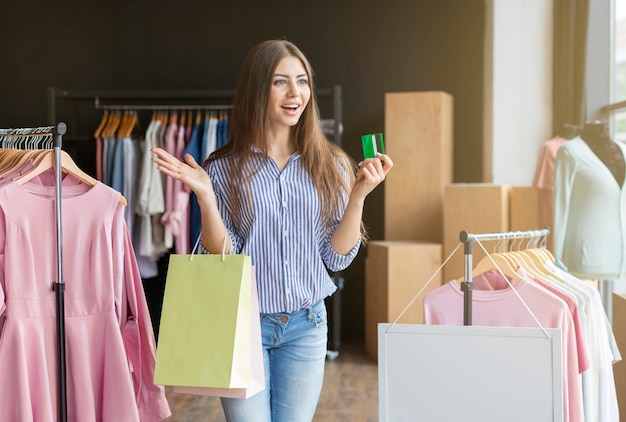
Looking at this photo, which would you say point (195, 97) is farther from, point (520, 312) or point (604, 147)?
point (520, 312)

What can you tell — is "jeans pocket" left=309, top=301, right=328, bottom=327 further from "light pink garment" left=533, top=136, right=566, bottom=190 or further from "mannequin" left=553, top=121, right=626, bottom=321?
"light pink garment" left=533, top=136, right=566, bottom=190

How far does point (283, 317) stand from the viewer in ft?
5.97

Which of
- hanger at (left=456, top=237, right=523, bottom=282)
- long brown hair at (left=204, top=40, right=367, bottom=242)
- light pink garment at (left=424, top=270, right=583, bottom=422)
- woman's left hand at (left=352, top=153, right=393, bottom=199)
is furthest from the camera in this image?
hanger at (left=456, top=237, right=523, bottom=282)

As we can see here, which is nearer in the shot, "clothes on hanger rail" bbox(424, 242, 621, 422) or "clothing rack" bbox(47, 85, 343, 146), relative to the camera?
"clothes on hanger rail" bbox(424, 242, 621, 422)

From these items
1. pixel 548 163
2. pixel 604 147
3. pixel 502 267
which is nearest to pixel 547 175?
pixel 548 163

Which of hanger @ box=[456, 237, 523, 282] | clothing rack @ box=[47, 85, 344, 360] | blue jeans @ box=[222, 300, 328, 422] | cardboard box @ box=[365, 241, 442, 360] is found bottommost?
cardboard box @ box=[365, 241, 442, 360]

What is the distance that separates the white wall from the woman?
3322mm

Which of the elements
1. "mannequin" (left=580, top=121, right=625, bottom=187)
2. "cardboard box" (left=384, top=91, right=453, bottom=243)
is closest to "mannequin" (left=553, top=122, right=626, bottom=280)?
"mannequin" (left=580, top=121, right=625, bottom=187)

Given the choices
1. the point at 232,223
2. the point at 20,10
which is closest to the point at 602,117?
the point at 232,223

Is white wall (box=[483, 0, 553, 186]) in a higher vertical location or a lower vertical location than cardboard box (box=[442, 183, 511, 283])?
higher

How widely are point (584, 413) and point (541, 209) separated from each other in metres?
2.24

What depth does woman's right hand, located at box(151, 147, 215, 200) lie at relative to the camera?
1644 mm

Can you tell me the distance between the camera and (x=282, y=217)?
6.09ft

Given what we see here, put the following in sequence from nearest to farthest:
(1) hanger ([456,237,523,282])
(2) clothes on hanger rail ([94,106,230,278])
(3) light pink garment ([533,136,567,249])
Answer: (1) hanger ([456,237,523,282])
(3) light pink garment ([533,136,567,249])
(2) clothes on hanger rail ([94,106,230,278])
